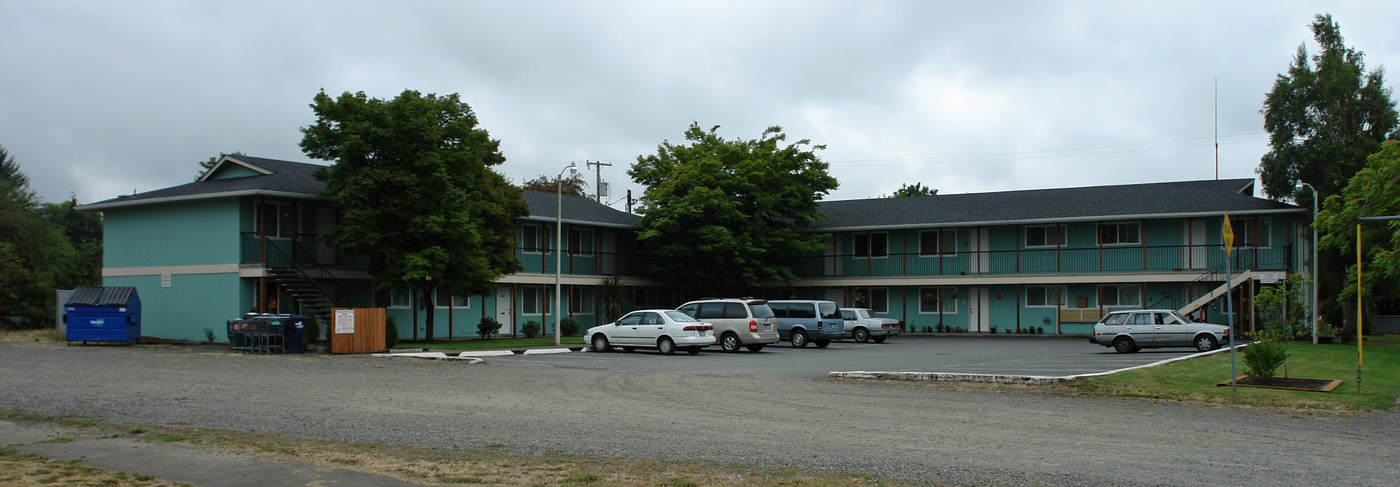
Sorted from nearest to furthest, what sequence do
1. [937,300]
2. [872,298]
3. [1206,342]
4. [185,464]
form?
[185,464], [1206,342], [937,300], [872,298]

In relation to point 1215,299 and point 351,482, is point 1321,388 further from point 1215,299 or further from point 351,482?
point 1215,299

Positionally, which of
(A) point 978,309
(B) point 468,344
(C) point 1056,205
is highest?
(C) point 1056,205

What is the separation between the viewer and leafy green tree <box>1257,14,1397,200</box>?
140 ft

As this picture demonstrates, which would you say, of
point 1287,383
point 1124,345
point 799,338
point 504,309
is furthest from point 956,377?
point 504,309

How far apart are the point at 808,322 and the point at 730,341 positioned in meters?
3.94

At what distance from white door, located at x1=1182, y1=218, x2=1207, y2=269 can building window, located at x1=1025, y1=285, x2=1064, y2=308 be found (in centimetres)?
515

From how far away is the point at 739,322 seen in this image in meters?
29.4

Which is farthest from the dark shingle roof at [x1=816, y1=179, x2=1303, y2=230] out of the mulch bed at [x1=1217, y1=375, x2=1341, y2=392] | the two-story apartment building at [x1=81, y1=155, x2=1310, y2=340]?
the mulch bed at [x1=1217, y1=375, x2=1341, y2=392]

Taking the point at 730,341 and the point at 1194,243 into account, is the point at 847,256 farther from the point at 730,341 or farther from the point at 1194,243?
the point at 730,341

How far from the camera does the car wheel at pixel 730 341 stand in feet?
96.8

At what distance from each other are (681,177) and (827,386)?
965 inches

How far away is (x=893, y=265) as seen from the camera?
1778 inches

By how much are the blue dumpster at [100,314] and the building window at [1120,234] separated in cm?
3382

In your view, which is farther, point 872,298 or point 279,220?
point 872,298
